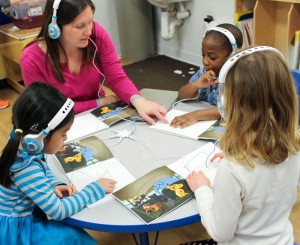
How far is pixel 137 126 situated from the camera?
1.50 meters

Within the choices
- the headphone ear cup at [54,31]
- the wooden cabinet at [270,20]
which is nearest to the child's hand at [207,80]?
the headphone ear cup at [54,31]

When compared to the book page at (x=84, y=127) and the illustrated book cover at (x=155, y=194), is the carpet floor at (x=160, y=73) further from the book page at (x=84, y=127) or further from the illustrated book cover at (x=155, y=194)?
the illustrated book cover at (x=155, y=194)

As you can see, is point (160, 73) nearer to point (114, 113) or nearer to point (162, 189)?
point (114, 113)

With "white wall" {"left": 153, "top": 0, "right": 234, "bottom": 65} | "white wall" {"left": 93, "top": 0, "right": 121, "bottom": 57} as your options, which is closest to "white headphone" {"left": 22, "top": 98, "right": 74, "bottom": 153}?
"white wall" {"left": 153, "top": 0, "right": 234, "bottom": 65}

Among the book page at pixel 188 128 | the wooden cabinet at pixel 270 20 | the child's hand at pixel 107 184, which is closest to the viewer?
the child's hand at pixel 107 184

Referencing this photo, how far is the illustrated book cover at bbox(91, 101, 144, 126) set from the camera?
1.56 m

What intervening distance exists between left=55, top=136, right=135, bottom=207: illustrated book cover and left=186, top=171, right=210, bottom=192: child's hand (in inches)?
7.3

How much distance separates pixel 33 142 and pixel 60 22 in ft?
2.56

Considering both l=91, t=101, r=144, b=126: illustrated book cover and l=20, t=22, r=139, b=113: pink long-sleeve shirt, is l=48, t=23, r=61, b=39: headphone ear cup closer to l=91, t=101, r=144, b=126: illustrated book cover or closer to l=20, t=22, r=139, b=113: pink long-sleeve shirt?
l=20, t=22, r=139, b=113: pink long-sleeve shirt

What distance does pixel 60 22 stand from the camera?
1.62 m

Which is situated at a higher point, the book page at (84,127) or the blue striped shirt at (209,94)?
the blue striped shirt at (209,94)

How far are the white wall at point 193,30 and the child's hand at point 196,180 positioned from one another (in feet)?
8.23

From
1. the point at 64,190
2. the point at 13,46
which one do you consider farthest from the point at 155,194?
the point at 13,46

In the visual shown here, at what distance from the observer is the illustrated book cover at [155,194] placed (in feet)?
3.35
